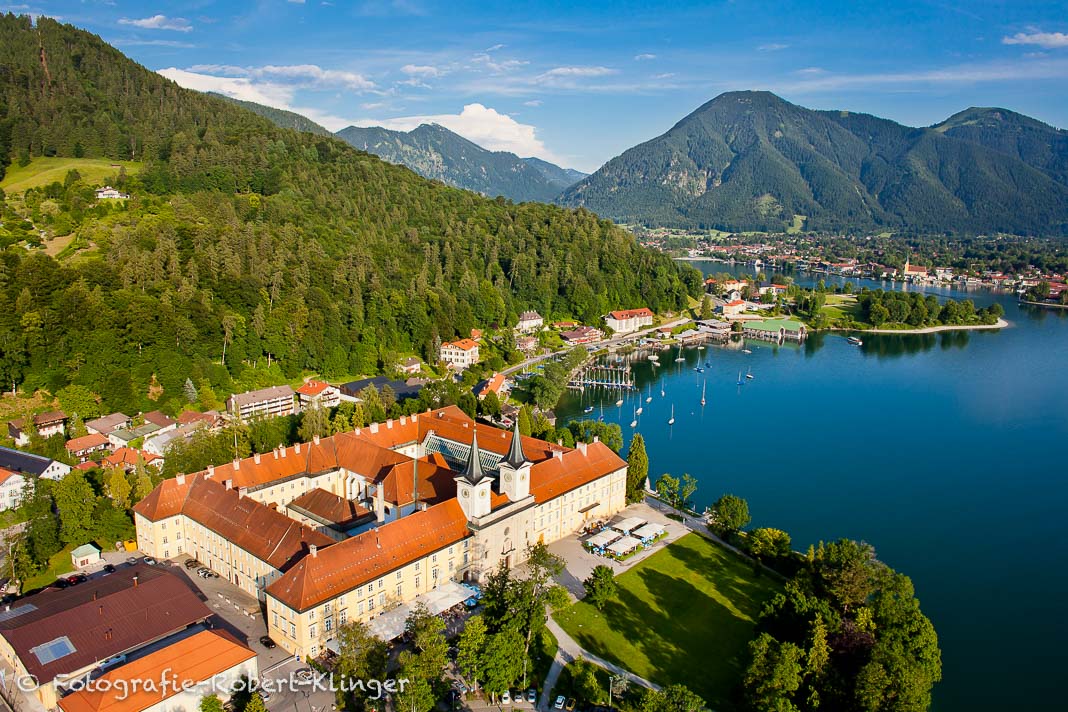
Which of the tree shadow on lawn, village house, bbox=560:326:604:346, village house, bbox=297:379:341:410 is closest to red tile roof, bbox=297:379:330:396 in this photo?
village house, bbox=297:379:341:410

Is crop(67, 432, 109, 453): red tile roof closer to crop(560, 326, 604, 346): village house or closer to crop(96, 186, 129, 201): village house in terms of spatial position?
crop(96, 186, 129, 201): village house

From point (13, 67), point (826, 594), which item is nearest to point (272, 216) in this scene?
point (13, 67)

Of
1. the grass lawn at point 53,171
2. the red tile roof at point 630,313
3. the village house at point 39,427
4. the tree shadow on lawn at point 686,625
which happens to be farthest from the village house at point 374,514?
the grass lawn at point 53,171

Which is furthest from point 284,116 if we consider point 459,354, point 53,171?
point 459,354

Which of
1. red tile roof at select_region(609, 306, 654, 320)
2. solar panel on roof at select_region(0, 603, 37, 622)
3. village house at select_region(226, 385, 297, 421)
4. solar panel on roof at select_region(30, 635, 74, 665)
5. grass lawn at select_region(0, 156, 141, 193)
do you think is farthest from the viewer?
red tile roof at select_region(609, 306, 654, 320)

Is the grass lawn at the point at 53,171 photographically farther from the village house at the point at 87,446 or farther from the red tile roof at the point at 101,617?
the red tile roof at the point at 101,617
